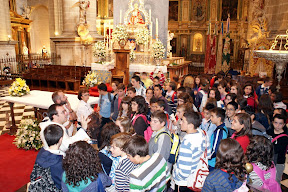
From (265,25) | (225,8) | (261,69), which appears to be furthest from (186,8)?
(261,69)

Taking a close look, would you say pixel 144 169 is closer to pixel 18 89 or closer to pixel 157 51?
pixel 18 89

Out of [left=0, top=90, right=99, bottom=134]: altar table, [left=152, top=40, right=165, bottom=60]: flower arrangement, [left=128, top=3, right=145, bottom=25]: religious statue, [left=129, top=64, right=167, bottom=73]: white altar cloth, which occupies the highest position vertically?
[left=128, top=3, right=145, bottom=25]: religious statue

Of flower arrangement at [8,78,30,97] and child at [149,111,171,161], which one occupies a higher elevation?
flower arrangement at [8,78,30,97]

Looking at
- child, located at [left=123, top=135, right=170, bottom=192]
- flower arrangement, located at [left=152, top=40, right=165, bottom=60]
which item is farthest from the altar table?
flower arrangement, located at [left=152, top=40, right=165, bottom=60]

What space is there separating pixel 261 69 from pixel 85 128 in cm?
1167

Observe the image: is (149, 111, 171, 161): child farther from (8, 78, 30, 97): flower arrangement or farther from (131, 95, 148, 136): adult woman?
(8, 78, 30, 97): flower arrangement

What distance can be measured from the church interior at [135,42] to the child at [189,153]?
8.00ft

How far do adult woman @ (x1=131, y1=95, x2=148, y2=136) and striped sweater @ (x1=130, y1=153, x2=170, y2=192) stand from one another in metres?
1.39

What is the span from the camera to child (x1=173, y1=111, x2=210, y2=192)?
2936 millimetres

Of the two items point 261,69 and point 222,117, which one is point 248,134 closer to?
point 222,117

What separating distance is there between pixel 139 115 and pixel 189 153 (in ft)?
4.16

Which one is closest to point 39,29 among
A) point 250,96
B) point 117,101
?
point 117,101

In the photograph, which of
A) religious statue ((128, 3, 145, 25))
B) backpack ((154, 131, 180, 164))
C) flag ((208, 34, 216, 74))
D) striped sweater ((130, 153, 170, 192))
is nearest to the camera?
striped sweater ((130, 153, 170, 192))

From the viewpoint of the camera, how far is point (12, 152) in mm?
4848
